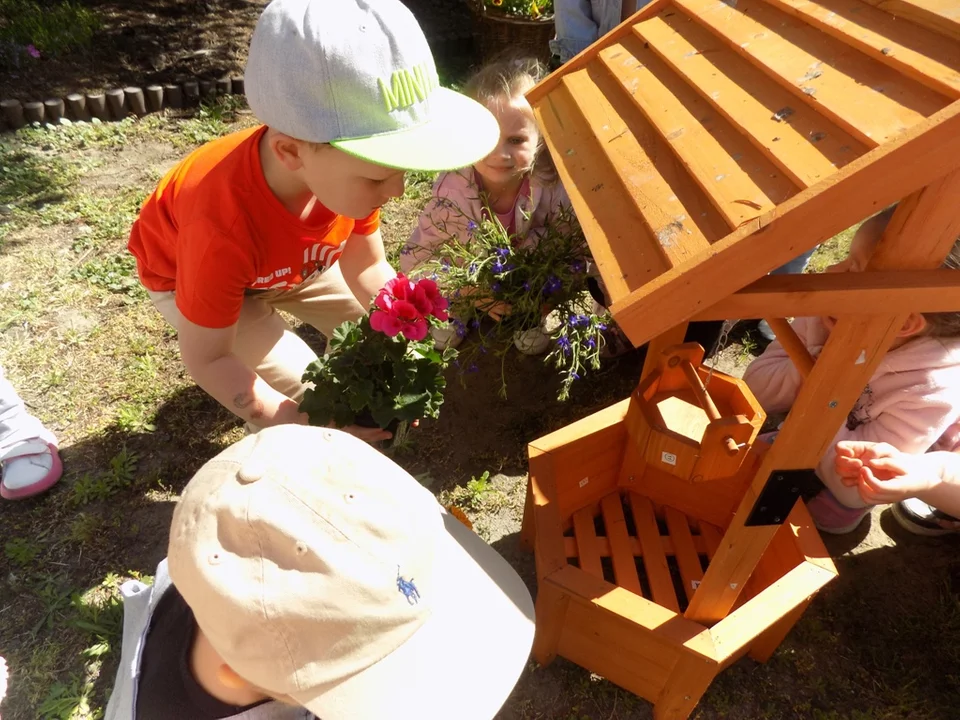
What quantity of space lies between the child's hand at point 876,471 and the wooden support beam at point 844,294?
2.34 ft

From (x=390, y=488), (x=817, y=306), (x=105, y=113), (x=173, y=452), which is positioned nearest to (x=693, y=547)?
(x=817, y=306)

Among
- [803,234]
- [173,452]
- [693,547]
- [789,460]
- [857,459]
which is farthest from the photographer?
[173,452]

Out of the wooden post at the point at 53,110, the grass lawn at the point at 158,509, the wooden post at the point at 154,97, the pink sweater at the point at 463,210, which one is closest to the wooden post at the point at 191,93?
the wooden post at the point at 154,97

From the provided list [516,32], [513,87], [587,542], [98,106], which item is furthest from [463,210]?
[98,106]

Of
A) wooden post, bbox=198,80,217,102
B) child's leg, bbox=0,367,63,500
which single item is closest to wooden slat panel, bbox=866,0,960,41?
child's leg, bbox=0,367,63,500

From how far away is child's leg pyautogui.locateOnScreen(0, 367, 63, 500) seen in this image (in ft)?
7.43

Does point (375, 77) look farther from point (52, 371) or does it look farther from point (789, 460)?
point (52, 371)

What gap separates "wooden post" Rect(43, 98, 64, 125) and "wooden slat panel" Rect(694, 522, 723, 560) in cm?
490

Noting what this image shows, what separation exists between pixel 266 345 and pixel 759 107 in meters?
1.56

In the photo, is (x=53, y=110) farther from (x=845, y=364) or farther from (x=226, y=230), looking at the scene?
Answer: (x=845, y=364)

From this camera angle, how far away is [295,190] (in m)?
1.72

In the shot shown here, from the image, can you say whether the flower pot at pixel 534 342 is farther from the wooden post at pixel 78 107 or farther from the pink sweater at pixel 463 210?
the wooden post at pixel 78 107

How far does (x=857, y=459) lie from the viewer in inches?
62.9

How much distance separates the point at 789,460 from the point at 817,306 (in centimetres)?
39
